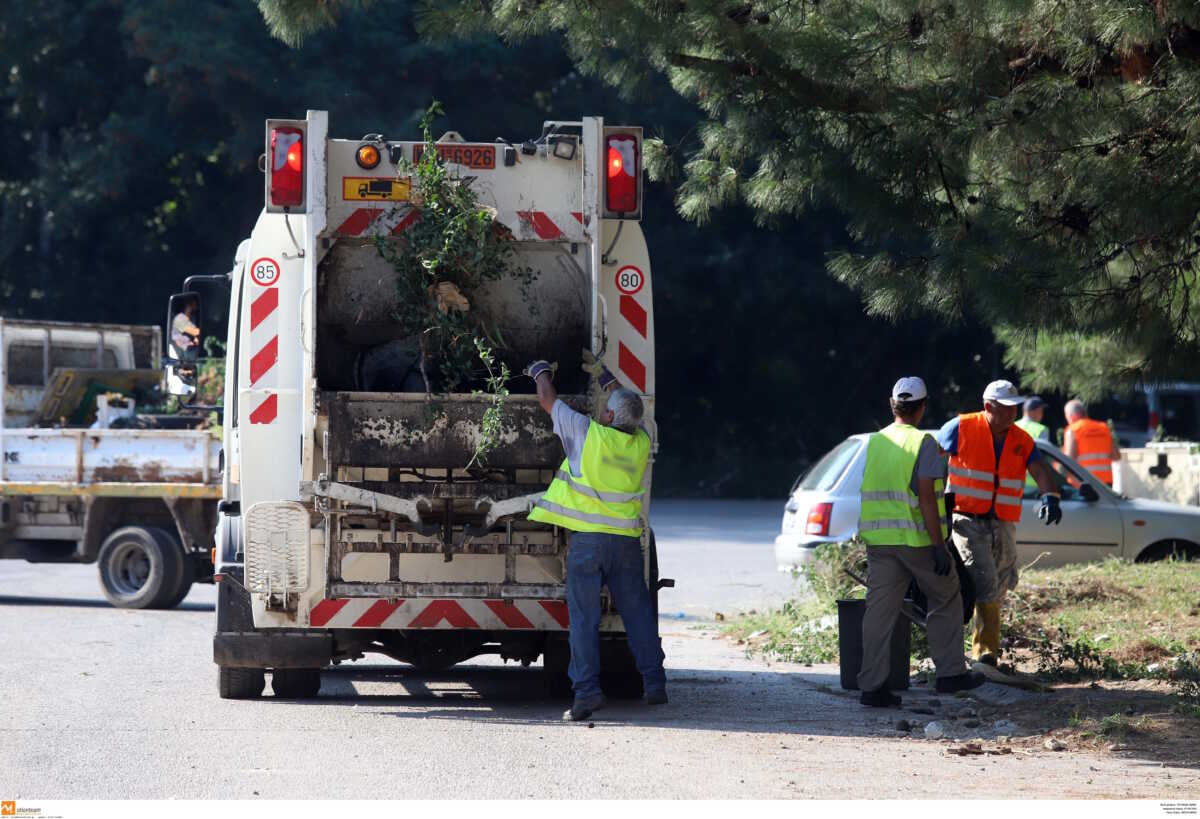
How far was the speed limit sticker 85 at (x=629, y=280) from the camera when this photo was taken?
868cm

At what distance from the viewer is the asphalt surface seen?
21.2ft

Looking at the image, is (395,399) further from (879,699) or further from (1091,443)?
(1091,443)

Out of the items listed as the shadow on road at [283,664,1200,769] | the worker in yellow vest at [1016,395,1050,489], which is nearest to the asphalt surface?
the shadow on road at [283,664,1200,769]

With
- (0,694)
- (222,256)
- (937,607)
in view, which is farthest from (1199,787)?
(222,256)

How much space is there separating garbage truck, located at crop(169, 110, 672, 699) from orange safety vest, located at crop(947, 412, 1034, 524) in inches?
83.8

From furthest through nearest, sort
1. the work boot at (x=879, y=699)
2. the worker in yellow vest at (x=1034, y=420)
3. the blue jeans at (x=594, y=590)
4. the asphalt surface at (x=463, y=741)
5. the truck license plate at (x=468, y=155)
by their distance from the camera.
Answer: the worker in yellow vest at (x=1034, y=420), the work boot at (x=879, y=699), the truck license plate at (x=468, y=155), the blue jeans at (x=594, y=590), the asphalt surface at (x=463, y=741)

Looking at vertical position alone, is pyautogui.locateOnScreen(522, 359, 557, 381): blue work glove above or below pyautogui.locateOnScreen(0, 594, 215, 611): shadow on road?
above

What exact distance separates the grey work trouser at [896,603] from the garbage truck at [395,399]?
1203mm

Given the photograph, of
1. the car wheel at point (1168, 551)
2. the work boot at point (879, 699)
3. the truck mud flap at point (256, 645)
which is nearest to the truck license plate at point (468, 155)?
the truck mud flap at point (256, 645)

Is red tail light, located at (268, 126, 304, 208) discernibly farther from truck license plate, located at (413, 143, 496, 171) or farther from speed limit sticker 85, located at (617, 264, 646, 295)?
speed limit sticker 85, located at (617, 264, 646, 295)

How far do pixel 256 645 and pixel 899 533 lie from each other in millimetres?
3357

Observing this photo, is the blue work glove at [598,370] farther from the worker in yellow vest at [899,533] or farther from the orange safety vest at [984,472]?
the orange safety vest at [984,472]

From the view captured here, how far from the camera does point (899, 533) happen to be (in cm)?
899

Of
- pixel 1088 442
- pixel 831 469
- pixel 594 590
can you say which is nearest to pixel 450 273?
pixel 594 590
